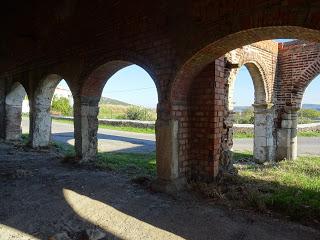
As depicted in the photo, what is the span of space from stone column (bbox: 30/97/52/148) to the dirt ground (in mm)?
3794

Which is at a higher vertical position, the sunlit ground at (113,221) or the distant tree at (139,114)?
the distant tree at (139,114)

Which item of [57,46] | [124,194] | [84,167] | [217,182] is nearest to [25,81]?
[57,46]

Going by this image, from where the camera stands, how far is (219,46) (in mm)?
Answer: 4566

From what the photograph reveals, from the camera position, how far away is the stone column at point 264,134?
917 centimetres

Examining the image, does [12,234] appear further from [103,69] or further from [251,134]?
[251,134]

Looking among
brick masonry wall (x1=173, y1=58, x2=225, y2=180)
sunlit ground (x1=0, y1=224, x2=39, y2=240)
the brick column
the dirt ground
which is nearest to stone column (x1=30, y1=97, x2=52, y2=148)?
the brick column

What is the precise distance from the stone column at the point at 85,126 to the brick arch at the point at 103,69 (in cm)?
22

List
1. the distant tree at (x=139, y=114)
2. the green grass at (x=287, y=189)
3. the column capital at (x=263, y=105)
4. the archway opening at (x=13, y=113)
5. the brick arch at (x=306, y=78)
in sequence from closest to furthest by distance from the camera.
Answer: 1. the green grass at (x=287, y=189)
2. the brick arch at (x=306, y=78)
3. the column capital at (x=263, y=105)
4. the archway opening at (x=13, y=113)
5. the distant tree at (x=139, y=114)

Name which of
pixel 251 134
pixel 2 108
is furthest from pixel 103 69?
pixel 251 134

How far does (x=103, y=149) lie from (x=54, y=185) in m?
5.44

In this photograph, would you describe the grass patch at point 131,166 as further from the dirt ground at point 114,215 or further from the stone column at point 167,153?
the stone column at point 167,153

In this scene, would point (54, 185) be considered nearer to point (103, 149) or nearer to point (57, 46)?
point (57, 46)

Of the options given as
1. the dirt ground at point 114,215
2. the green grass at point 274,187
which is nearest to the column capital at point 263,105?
the green grass at point 274,187

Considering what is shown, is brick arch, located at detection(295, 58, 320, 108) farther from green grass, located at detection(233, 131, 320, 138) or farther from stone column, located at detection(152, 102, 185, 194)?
green grass, located at detection(233, 131, 320, 138)
